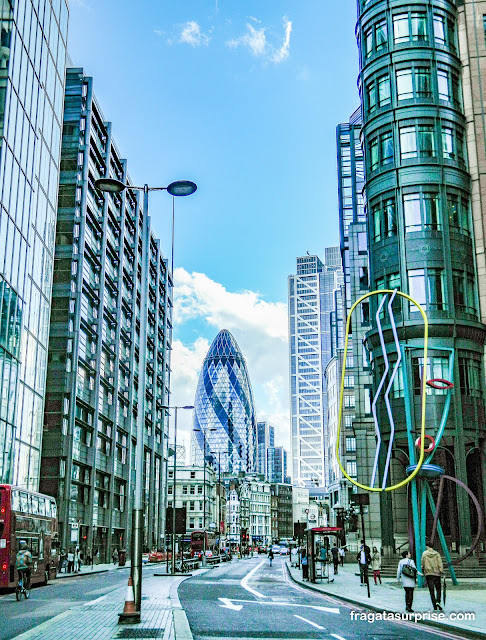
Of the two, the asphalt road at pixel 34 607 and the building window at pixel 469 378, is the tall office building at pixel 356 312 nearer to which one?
the building window at pixel 469 378

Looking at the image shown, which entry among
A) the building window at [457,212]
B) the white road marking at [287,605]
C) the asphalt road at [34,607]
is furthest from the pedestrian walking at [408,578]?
the building window at [457,212]

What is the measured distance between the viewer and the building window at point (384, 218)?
4869 cm

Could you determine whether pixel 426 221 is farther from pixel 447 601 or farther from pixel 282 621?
pixel 282 621

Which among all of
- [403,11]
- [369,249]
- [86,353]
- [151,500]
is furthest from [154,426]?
[403,11]

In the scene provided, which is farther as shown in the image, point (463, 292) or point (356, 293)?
point (356, 293)

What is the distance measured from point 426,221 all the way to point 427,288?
14.2 feet

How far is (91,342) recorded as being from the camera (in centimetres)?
8025

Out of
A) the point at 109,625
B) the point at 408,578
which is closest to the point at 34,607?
the point at 109,625

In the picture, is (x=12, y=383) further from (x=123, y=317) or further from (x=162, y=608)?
(x=123, y=317)

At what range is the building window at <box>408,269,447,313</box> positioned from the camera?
152ft

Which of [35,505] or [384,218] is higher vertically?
[384,218]

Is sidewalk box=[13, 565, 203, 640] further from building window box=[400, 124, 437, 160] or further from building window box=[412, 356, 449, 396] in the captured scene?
building window box=[400, 124, 437, 160]

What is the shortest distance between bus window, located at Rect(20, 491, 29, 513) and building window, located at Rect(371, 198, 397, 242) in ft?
91.3

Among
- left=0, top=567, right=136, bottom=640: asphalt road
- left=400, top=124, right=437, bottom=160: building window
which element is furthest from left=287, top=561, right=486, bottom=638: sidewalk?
left=400, top=124, right=437, bottom=160: building window
